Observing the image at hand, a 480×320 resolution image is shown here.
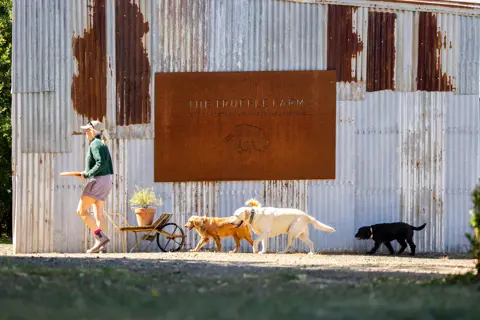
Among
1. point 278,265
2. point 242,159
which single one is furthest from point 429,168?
point 278,265

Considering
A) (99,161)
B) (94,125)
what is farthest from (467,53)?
(99,161)

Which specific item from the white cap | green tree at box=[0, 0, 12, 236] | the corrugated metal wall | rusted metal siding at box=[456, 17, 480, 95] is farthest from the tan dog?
green tree at box=[0, 0, 12, 236]

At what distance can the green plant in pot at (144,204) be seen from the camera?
1773cm

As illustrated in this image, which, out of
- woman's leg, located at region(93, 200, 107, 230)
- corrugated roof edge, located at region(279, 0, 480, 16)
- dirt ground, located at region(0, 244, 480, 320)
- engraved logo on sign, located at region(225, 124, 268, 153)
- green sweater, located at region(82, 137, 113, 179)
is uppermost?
corrugated roof edge, located at region(279, 0, 480, 16)

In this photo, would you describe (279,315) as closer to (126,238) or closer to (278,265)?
(278,265)

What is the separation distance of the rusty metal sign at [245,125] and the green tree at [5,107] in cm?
1253

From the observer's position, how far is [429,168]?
19.0m

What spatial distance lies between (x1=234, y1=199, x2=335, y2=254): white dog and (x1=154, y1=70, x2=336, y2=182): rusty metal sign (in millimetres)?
1409

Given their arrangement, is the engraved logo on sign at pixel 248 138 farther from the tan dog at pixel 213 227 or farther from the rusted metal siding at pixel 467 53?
the rusted metal siding at pixel 467 53

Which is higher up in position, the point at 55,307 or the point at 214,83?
the point at 214,83

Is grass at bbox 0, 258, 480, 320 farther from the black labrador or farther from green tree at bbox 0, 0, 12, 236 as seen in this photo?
green tree at bbox 0, 0, 12, 236

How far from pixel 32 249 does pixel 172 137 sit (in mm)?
3123

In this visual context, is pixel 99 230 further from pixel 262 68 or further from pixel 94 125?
pixel 262 68

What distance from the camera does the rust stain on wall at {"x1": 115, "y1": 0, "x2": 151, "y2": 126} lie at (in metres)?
18.5
